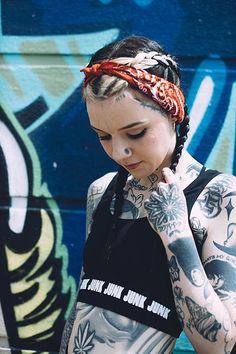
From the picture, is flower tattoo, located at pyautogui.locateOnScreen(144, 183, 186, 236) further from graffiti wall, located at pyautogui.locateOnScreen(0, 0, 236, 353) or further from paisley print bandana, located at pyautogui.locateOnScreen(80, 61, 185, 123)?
graffiti wall, located at pyautogui.locateOnScreen(0, 0, 236, 353)

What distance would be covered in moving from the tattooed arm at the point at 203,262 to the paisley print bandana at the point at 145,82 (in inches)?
7.2

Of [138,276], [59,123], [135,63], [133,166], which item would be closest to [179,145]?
[133,166]

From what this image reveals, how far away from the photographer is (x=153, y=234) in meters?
1.91

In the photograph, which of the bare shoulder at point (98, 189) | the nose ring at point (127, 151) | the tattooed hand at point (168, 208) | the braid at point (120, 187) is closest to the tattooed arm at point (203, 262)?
the tattooed hand at point (168, 208)

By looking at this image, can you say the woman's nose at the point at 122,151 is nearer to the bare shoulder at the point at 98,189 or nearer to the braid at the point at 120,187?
the braid at the point at 120,187

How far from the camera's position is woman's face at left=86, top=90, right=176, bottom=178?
5.86 ft

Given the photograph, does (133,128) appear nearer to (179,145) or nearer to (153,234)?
(179,145)

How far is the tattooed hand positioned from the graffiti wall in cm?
139

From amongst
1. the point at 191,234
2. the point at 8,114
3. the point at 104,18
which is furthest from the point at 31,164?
the point at 191,234

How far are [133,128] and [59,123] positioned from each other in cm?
156

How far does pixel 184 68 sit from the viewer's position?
3.19 metres

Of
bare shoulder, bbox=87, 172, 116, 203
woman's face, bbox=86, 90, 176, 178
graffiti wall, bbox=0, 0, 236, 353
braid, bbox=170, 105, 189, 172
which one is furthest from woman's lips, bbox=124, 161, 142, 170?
graffiti wall, bbox=0, 0, 236, 353

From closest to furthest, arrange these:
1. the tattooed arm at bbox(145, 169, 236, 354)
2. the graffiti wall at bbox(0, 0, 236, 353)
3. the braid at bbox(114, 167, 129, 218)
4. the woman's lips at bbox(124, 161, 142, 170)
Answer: the tattooed arm at bbox(145, 169, 236, 354)
the woman's lips at bbox(124, 161, 142, 170)
the braid at bbox(114, 167, 129, 218)
the graffiti wall at bbox(0, 0, 236, 353)

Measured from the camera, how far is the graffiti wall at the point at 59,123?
3.17 meters
